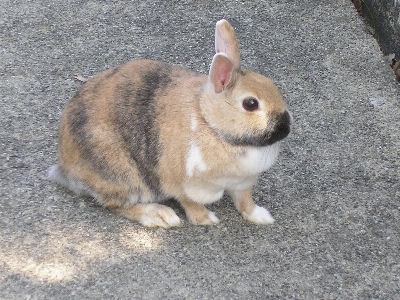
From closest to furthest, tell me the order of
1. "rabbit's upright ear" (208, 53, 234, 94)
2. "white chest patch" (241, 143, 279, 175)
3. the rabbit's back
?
"rabbit's upright ear" (208, 53, 234, 94), "white chest patch" (241, 143, 279, 175), the rabbit's back

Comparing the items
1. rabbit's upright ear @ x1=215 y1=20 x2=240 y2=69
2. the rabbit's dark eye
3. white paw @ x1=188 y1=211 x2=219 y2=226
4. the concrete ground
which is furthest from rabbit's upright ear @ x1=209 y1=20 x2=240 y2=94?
the concrete ground

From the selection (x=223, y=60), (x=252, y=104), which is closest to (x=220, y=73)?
(x=223, y=60)

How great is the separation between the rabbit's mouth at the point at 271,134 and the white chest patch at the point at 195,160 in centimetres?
20

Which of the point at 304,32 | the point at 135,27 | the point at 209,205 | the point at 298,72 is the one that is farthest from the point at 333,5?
the point at 209,205

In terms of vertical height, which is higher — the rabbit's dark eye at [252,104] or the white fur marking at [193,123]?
the rabbit's dark eye at [252,104]

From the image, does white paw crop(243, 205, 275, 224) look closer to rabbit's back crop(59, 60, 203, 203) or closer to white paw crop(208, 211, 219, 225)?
white paw crop(208, 211, 219, 225)

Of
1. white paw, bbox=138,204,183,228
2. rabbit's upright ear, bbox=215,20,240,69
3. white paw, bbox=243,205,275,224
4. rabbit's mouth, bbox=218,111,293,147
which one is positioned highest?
rabbit's upright ear, bbox=215,20,240,69

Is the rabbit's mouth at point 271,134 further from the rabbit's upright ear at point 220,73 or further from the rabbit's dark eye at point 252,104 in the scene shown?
the rabbit's upright ear at point 220,73

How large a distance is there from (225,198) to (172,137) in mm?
651

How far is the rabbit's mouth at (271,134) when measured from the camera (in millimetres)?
2791

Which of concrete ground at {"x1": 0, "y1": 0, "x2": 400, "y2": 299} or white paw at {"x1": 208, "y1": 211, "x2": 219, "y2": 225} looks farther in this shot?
Answer: white paw at {"x1": 208, "y1": 211, "x2": 219, "y2": 225}

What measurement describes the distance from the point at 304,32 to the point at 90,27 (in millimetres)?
1683

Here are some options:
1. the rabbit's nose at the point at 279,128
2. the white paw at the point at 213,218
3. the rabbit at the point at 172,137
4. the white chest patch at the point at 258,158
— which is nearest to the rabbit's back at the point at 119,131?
the rabbit at the point at 172,137

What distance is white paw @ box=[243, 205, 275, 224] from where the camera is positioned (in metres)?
3.28
